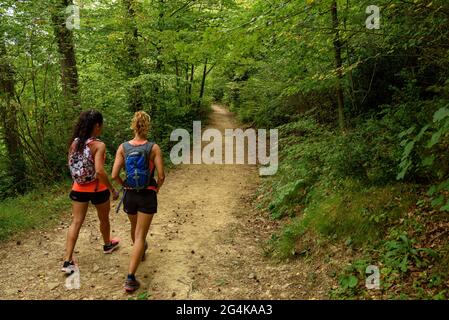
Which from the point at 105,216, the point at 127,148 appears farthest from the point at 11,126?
the point at 127,148

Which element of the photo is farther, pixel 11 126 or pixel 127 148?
pixel 11 126

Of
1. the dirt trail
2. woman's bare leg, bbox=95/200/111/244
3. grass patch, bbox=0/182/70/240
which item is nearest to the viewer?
the dirt trail

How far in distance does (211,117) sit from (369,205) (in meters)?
18.7

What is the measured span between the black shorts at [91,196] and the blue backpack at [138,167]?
83 centimetres

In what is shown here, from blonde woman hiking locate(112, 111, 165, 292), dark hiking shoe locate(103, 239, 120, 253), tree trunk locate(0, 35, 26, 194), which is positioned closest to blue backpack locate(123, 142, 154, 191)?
blonde woman hiking locate(112, 111, 165, 292)

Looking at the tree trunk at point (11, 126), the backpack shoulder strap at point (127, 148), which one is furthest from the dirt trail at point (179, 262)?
the tree trunk at point (11, 126)

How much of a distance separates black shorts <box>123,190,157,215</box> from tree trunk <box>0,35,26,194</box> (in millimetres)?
5851

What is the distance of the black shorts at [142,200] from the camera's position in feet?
16.1

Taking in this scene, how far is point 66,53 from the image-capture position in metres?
10.9

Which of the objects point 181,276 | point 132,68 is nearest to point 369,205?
point 181,276

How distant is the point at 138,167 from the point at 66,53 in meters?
7.76

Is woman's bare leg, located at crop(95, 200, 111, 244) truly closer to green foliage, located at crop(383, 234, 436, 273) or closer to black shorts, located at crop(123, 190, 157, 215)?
black shorts, located at crop(123, 190, 157, 215)

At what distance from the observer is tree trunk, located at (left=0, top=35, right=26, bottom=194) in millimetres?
8781

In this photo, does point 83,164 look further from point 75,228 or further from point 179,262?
point 179,262
